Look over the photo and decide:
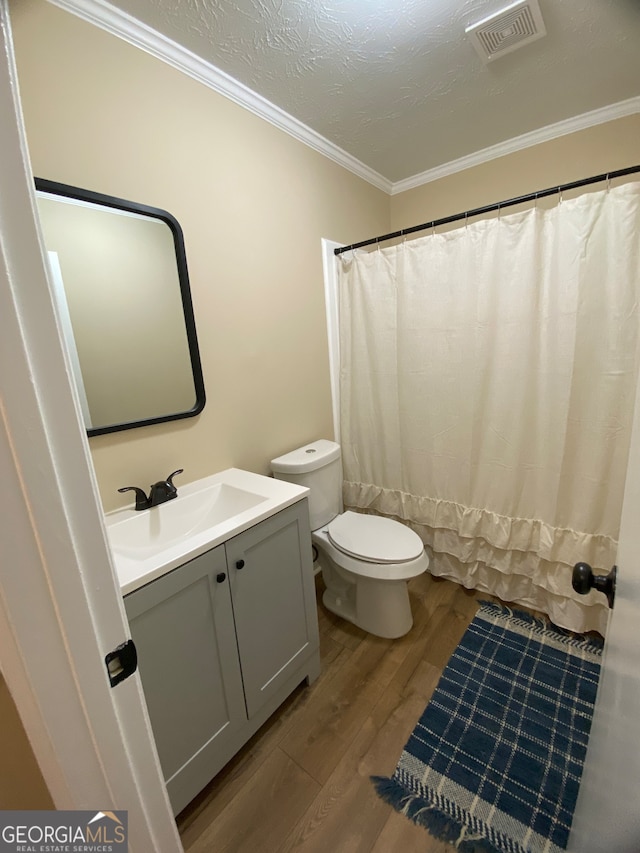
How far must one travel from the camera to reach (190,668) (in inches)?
38.7

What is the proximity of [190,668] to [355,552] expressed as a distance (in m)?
0.78

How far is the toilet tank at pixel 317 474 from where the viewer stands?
1.66 meters

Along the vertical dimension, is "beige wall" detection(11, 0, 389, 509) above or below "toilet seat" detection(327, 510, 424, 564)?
above

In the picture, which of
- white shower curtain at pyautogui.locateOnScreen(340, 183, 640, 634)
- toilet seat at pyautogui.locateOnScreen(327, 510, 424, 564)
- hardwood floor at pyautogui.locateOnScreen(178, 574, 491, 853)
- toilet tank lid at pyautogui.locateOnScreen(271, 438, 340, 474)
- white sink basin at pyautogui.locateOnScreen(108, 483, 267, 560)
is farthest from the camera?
toilet tank lid at pyautogui.locateOnScreen(271, 438, 340, 474)

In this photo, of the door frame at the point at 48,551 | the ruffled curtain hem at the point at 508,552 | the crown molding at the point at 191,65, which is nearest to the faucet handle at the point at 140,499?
the door frame at the point at 48,551

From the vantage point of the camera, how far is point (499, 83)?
4.92 feet

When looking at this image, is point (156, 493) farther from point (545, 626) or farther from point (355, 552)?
point (545, 626)

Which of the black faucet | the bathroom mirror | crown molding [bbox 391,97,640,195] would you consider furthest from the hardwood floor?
crown molding [bbox 391,97,640,195]

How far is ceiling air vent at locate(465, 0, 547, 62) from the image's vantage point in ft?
3.81

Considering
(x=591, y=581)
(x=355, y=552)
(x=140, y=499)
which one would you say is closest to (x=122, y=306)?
(x=140, y=499)

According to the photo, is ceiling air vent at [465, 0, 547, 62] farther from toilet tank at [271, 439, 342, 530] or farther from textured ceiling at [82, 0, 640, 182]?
toilet tank at [271, 439, 342, 530]

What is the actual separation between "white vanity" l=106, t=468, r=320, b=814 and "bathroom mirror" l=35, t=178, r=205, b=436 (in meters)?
0.38

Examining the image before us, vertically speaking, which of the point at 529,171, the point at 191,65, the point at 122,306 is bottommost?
the point at 122,306

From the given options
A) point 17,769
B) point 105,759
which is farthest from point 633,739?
point 17,769
